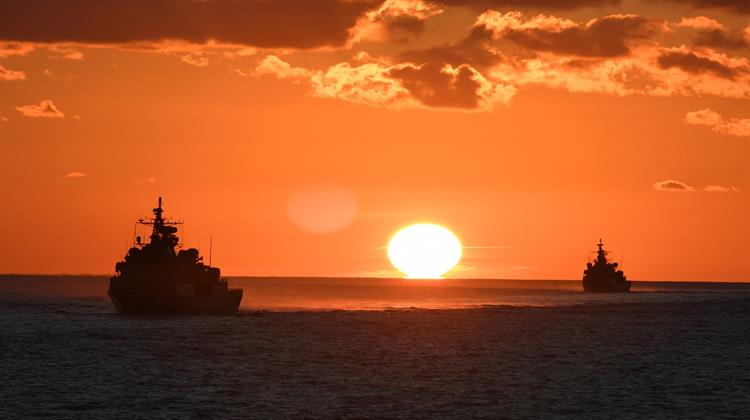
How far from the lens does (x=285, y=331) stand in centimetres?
10750

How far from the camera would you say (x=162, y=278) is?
11800 cm

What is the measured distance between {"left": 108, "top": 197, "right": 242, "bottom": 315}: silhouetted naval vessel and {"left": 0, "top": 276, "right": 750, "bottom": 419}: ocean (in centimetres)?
235

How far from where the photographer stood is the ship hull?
118 m

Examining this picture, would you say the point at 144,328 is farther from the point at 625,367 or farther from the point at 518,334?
the point at 625,367

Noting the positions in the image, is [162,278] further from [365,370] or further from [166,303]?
[365,370]

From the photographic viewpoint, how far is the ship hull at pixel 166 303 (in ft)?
387

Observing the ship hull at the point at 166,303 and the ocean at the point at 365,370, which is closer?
the ocean at the point at 365,370

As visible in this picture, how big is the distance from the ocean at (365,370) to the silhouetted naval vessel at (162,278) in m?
2.35

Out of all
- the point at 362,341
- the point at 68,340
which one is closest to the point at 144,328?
the point at 68,340

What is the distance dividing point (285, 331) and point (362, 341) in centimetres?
1421

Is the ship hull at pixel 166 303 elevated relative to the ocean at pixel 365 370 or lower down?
elevated

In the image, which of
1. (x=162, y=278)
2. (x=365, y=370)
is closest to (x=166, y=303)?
(x=162, y=278)

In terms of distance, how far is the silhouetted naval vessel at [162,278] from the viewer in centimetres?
11756

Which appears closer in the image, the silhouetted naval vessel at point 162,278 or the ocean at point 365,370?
the ocean at point 365,370
